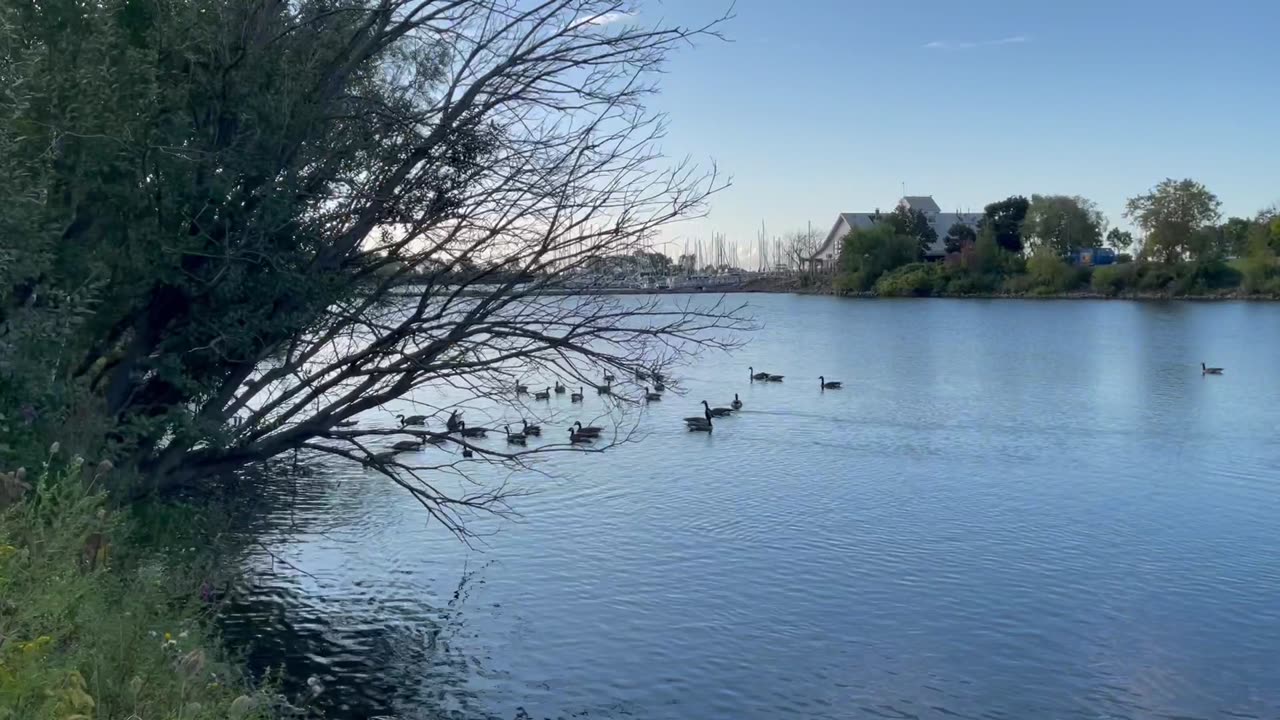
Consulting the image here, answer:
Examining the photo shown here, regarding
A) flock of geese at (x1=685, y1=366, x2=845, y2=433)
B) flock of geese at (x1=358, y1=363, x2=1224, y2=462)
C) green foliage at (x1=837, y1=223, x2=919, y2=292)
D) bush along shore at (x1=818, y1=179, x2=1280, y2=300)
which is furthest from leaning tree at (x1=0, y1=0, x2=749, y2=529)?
green foliage at (x1=837, y1=223, x2=919, y2=292)

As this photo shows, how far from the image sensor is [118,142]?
9.81 metres

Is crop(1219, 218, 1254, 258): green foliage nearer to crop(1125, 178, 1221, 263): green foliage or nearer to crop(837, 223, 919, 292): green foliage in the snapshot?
crop(1125, 178, 1221, 263): green foliage

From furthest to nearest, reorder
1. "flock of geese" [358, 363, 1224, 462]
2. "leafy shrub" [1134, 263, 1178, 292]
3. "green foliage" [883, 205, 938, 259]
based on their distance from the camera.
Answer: "green foliage" [883, 205, 938, 259], "leafy shrub" [1134, 263, 1178, 292], "flock of geese" [358, 363, 1224, 462]

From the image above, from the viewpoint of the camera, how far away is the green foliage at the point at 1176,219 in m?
98.8

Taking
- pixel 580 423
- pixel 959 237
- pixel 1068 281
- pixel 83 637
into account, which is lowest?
pixel 580 423

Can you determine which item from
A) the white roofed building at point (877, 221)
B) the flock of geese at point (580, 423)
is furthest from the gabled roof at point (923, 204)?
the flock of geese at point (580, 423)

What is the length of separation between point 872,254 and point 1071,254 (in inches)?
760

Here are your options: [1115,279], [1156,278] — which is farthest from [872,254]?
[1156,278]

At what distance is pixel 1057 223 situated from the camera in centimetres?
10656

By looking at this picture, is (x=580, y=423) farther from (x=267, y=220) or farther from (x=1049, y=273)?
(x=1049, y=273)

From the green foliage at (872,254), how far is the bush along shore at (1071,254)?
10 centimetres

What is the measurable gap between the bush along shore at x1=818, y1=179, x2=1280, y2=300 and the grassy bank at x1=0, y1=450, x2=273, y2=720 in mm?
96606

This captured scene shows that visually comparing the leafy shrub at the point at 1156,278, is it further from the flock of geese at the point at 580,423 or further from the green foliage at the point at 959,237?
the flock of geese at the point at 580,423

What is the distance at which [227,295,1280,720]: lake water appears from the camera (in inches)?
471
